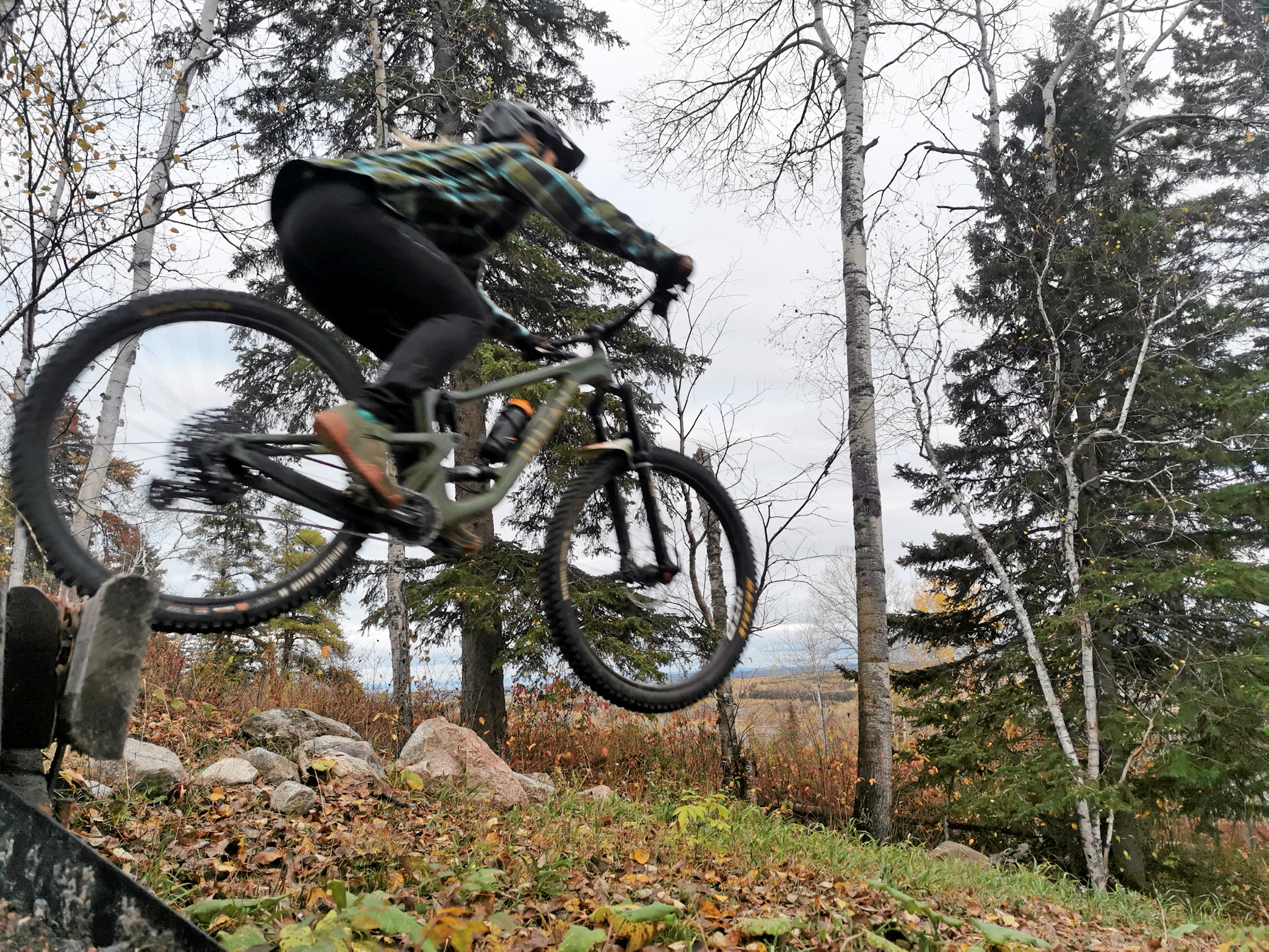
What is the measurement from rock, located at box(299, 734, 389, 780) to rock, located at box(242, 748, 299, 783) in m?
0.37

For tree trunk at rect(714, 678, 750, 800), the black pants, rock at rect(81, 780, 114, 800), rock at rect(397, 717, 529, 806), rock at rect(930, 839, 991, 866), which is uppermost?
the black pants

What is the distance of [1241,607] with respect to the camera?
9.11 metres

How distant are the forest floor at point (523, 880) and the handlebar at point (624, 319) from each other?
2079mm

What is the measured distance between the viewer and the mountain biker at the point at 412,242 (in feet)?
7.09

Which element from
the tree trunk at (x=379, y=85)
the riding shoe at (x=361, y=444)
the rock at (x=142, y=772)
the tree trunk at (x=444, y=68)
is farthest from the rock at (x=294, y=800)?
the tree trunk at (x=379, y=85)

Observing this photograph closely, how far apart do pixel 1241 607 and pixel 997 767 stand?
3.60 meters

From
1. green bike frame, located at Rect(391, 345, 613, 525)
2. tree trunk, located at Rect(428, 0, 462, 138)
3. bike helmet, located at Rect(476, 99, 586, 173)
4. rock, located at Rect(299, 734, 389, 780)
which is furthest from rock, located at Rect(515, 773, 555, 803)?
tree trunk, located at Rect(428, 0, 462, 138)

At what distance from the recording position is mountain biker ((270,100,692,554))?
2.16 meters

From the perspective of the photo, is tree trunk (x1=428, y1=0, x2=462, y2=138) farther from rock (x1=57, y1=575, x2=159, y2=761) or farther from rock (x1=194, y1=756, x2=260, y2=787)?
rock (x1=57, y1=575, x2=159, y2=761)

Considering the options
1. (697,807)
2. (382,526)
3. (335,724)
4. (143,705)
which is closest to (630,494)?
(382,526)

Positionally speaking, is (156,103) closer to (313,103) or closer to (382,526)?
(313,103)

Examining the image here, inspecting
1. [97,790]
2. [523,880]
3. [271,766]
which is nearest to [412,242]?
[523,880]

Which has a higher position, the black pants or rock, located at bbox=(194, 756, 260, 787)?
the black pants

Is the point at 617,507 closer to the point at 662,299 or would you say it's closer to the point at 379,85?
the point at 662,299
